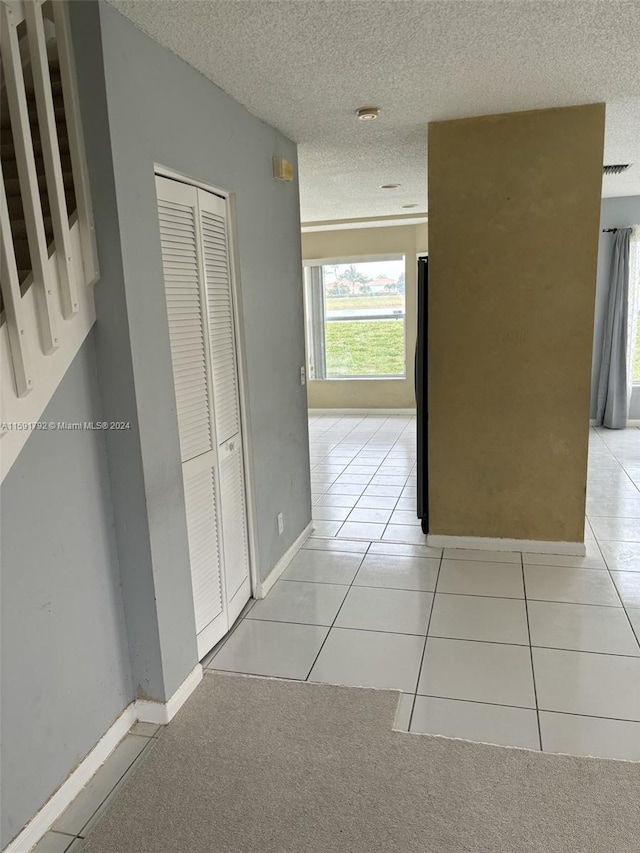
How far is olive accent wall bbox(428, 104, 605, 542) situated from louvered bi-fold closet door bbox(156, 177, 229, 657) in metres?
1.50

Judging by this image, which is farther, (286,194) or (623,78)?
(286,194)

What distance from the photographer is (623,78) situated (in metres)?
2.68

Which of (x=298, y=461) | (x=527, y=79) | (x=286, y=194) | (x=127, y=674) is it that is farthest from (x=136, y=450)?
(x=527, y=79)

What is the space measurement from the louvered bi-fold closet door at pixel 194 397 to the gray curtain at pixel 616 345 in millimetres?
5366

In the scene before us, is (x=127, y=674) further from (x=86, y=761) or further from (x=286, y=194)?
(x=286, y=194)

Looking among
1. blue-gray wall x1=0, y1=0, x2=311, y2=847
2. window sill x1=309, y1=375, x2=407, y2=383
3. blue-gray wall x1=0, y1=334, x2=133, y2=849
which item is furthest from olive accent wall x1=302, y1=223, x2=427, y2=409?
blue-gray wall x1=0, y1=334, x2=133, y2=849

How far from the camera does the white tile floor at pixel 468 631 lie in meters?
2.21

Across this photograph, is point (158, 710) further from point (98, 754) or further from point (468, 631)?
point (468, 631)

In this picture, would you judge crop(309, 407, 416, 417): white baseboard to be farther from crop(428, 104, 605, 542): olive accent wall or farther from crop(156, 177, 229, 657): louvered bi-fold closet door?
→ crop(156, 177, 229, 657): louvered bi-fold closet door

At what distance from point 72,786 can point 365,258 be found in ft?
22.4

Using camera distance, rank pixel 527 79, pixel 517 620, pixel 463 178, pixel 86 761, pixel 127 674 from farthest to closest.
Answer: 1. pixel 463 178
2. pixel 517 620
3. pixel 527 79
4. pixel 127 674
5. pixel 86 761

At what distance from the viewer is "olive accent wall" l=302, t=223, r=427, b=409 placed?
7.56m

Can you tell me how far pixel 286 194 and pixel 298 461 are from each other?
5.17 feet

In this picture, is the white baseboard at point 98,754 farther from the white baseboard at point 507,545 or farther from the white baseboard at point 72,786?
the white baseboard at point 507,545
